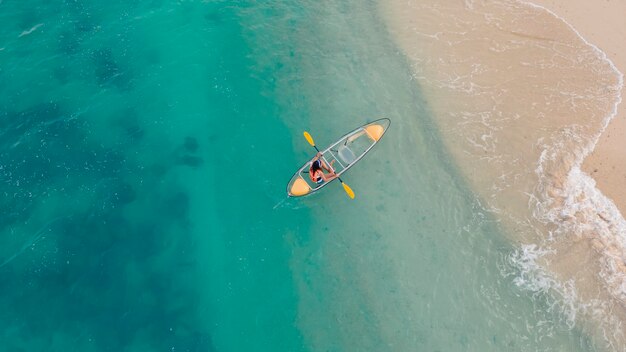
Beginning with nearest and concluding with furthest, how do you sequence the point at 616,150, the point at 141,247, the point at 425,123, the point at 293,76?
1. the point at 141,247
2. the point at 616,150
3. the point at 425,123
4. the point at 293,76

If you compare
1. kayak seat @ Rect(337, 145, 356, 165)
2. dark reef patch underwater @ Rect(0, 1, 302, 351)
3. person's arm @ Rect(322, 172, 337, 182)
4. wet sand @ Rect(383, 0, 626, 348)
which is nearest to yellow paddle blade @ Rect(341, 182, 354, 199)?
person's arm @ Rect(322, 172, 337, 182)

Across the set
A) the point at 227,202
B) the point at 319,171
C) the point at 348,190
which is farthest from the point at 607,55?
the point at 227,202

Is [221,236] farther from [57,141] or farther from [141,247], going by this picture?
[57,141]

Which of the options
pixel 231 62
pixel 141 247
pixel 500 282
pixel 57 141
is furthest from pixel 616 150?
pixel 57 141

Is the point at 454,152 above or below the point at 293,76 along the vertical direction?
below

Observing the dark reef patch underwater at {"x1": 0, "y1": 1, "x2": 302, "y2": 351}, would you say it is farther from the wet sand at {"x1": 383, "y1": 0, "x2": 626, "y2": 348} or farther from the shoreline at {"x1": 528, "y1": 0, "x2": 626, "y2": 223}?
the shoreline at {"x1": 528, "y1": 0, "x2": 626, "y2": 223}
